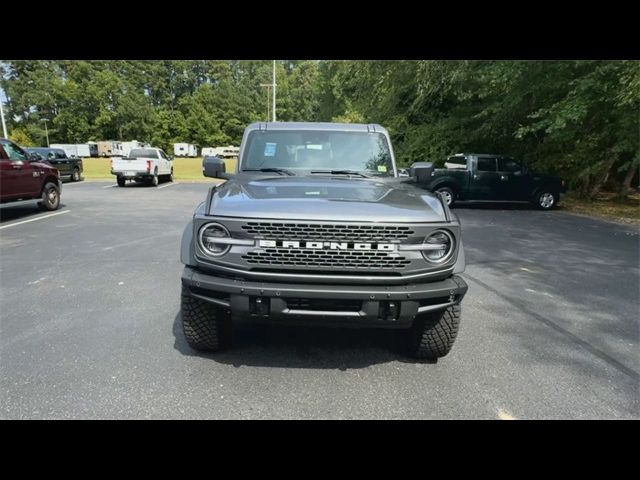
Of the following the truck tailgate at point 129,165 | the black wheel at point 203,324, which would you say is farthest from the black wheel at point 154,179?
the black wheel at point 203,324

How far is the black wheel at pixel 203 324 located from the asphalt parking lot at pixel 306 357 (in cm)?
14

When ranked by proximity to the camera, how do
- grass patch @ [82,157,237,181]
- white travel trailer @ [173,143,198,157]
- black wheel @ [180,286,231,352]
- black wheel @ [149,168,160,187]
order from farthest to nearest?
white travel trailer @ [173,143,198,157] < grass patch @ [82,157,237,181] < black wheel @ [149,168,160,187] < black wheel @ [180,286,231,352]

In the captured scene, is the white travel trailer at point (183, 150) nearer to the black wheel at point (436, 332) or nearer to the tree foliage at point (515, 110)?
the tree foliage at point (515, 110)

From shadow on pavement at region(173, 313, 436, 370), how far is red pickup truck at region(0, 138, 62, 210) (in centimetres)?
824

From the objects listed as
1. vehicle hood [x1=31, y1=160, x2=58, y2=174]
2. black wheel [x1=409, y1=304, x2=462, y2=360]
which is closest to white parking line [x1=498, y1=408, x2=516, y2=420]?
black wheel [x1=409, y1=304, x2=462, y2=360]

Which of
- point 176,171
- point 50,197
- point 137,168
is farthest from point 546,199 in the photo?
point 176,171

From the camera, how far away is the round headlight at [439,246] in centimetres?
275

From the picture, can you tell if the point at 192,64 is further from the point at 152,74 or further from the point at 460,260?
the point at 460,260

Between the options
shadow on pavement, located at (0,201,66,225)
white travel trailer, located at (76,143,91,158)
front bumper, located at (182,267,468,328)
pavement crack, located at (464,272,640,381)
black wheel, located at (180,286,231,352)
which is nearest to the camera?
front bumper, located at (182,267,468,328)

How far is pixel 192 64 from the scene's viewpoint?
88.6 meters

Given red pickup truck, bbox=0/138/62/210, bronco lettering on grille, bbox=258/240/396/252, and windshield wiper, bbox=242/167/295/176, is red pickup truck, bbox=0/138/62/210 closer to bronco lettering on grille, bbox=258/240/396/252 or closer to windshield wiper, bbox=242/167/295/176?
windshield wiper, bbox=242/167/295/176

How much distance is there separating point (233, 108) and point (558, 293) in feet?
265

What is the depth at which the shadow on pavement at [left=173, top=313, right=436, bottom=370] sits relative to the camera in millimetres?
3227

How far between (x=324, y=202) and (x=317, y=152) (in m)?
1.52
